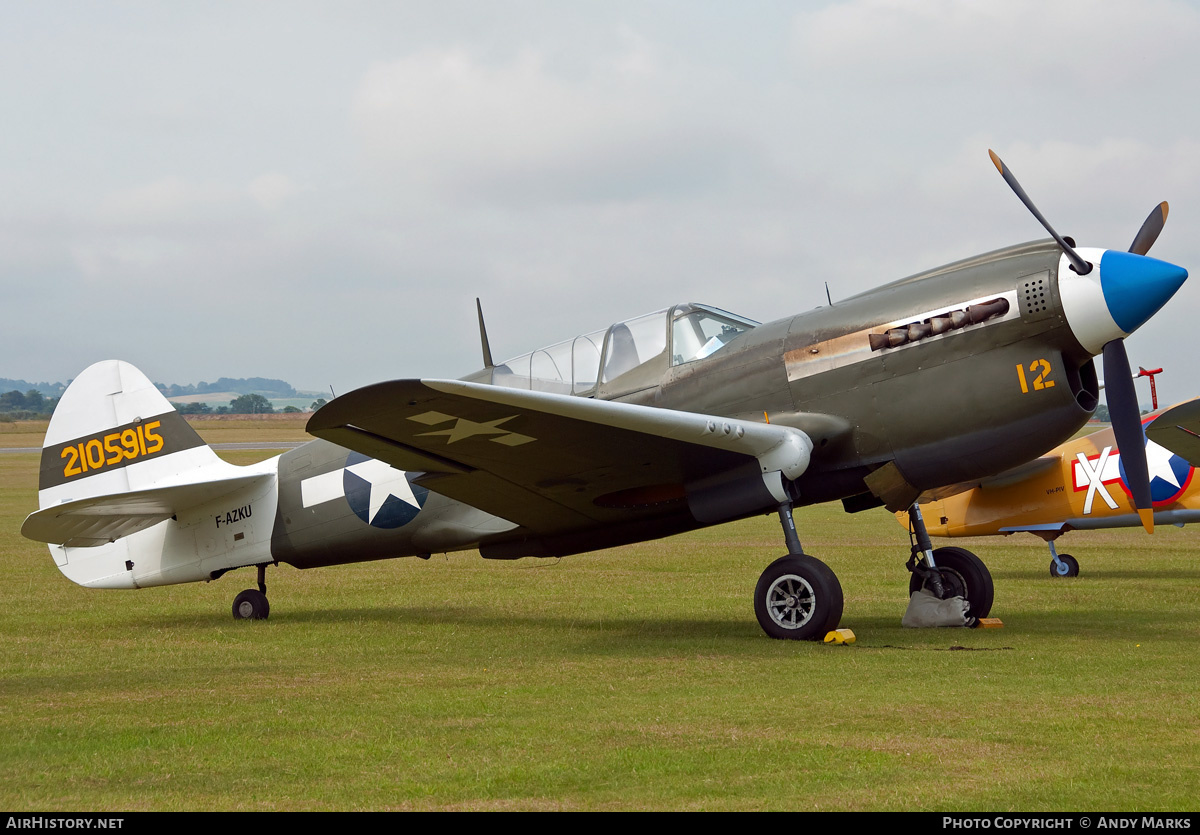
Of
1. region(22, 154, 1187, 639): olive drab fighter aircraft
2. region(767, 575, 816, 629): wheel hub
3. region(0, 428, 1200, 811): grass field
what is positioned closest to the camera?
region(0, 428, 1200, 811): grass field

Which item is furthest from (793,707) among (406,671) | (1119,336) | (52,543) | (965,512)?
(965,512)

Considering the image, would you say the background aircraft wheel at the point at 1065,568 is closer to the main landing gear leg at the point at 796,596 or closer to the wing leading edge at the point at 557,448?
the main landing gear leg at the point at 796,596

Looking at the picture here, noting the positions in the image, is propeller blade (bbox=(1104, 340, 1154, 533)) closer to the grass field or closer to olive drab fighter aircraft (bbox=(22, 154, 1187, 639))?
olive drab fighter aircraft (bbox=(22, 154, 1187, 639))

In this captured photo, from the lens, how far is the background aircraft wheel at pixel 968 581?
947cm

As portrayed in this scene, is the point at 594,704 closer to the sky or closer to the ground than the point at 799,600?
closer to the ground

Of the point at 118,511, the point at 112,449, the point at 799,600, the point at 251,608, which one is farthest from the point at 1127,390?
the point at 112,449

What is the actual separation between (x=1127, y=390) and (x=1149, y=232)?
60.4 inches

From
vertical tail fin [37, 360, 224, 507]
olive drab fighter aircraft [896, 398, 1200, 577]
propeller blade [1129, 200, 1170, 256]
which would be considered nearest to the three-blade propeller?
propeller blade [1129, 200, 1170, 256]

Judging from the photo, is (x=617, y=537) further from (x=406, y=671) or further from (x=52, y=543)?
(x=52, y=543)

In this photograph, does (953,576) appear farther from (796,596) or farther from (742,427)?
(742,427)

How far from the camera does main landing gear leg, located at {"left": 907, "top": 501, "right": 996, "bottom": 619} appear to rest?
9469mm

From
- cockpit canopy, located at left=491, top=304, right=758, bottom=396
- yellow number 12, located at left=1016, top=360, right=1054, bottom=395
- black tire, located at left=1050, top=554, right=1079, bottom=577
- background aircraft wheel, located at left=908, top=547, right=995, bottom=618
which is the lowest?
black tire, located at left=1050, top=554, right=1079, bottom=577

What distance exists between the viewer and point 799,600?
8.43 meters

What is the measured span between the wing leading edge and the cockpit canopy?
2.93ft
